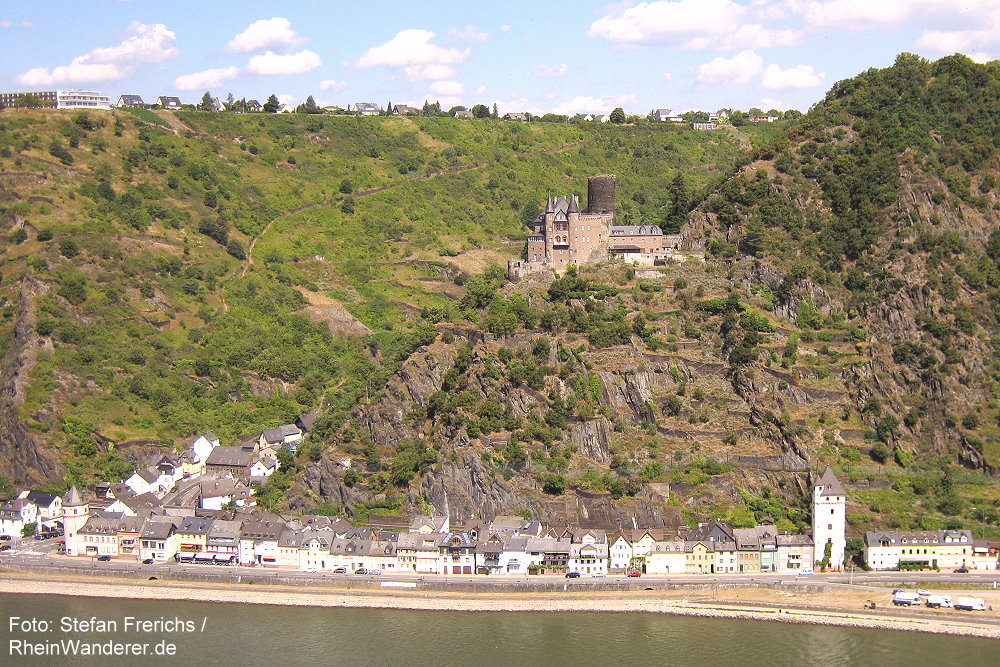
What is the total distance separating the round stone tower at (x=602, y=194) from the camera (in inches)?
2977

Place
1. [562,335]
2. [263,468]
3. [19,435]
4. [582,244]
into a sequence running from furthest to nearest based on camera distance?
[582,244] < [263,468] < [19,435] < [562,335]

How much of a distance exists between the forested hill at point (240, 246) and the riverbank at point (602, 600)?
14.0 meters

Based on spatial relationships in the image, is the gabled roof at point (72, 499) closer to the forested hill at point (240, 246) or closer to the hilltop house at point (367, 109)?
the forested hill at point (240, 246)

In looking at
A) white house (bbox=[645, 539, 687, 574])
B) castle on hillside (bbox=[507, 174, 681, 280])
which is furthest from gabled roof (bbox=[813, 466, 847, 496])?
castle on hillside (bbox=[507, 174, 681, 280])

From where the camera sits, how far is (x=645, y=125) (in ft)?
477

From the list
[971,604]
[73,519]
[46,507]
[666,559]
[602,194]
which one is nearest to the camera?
[971,604]

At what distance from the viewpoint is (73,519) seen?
63562 millimetres

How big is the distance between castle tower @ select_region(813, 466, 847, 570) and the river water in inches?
284

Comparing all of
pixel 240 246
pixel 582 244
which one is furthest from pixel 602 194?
pixel 240 246

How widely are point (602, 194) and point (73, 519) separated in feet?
133

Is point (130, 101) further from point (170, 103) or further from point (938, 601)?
point (938, 601)

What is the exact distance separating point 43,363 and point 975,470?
62.0 m

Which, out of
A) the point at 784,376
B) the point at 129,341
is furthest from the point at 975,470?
the point at 129,341

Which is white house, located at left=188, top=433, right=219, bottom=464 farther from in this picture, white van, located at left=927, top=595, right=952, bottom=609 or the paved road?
white van, located at left=927, top=595, right=952, bottom=609
